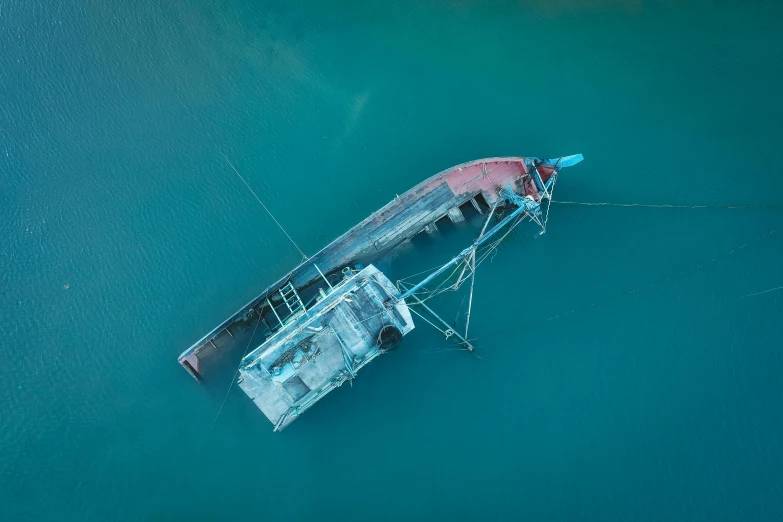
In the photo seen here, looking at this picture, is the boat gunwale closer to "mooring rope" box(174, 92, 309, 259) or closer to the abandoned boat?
the abandoned boat

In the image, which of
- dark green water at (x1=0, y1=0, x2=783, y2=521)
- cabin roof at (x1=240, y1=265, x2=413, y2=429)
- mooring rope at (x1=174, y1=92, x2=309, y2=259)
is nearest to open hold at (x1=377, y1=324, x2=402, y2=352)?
cabin roof at (x1=240, y1=265, x2=413, y2=429)

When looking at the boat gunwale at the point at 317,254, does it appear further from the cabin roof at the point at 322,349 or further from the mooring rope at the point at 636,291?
the mooring rope at the point at 636,291

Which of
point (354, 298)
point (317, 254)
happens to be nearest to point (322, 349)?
point (354, 298)

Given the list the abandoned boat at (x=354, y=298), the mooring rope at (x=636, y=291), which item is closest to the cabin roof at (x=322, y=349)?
the abandoned boat at (x=354, y=298)

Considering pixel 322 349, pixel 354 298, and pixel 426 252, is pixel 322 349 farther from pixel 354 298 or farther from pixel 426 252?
pixel 426 252

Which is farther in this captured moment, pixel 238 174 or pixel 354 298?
pixel 238 174

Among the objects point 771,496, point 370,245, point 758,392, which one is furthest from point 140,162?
point 771,496
